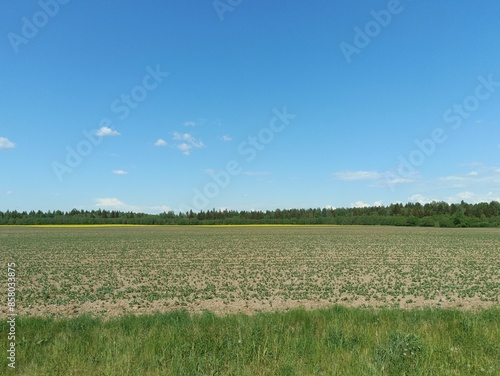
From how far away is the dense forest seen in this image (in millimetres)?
120844

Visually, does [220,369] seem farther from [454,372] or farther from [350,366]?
[454,372]

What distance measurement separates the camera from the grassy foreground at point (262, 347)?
16.8 feet

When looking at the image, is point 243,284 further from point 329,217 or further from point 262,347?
point 329,217

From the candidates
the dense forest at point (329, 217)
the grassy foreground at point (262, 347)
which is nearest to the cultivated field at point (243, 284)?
the grassy foreground at point (262, 347)

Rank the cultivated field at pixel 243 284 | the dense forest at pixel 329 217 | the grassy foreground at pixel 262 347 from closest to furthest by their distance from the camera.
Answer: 1. the grassy foreground at pixel 262 347
2. the cultivated field at pixel 243 284
3. the dense forest at pixel 329 217

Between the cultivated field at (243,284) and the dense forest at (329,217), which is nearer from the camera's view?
the cultivated field at (243,284)

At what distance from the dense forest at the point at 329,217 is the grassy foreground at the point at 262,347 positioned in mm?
126816

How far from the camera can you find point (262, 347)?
5.96m

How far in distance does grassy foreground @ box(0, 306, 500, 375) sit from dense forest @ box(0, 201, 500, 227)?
12682 cm

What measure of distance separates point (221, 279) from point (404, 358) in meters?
15.4

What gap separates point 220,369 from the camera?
5.22m

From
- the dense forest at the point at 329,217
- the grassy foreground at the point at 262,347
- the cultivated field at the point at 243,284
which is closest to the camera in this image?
the grassy foreground at the point at 262,347

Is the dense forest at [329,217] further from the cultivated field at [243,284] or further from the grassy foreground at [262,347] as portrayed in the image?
the grassy foreground at [262,347]

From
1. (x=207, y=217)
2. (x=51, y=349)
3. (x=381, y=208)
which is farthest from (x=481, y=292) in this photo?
(x=381, y=208)
